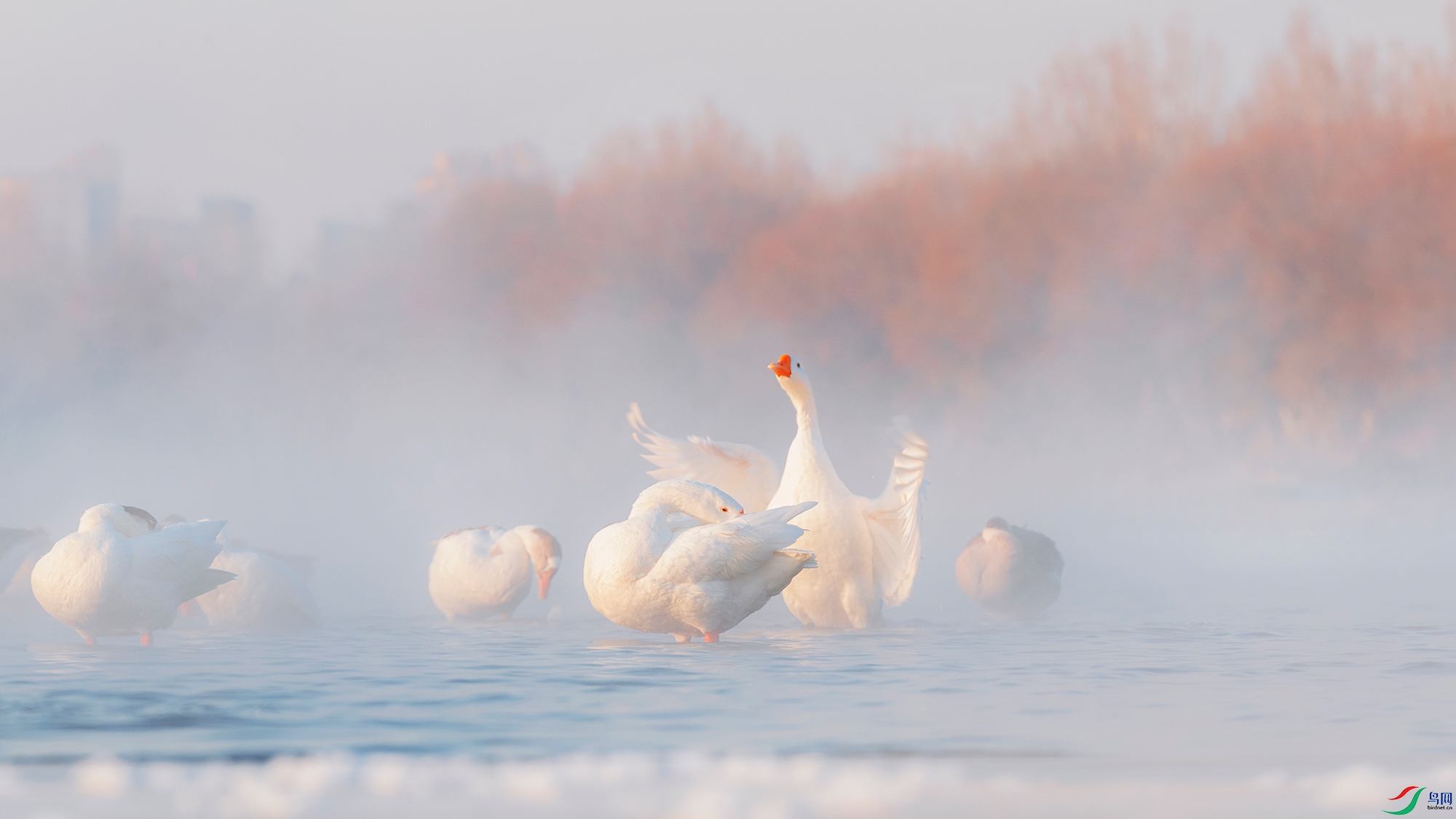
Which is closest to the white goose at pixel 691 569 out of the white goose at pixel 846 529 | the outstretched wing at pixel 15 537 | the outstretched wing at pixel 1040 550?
the white goose at pixel 846 529

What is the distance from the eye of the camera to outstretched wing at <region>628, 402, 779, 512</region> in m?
11.1

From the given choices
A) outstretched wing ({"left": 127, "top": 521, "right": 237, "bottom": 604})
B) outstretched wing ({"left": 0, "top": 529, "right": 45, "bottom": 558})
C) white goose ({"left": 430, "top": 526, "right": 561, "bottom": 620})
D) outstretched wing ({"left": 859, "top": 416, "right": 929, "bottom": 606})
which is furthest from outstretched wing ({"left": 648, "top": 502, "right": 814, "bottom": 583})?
outstretched wing ({"left": 0, "top": 529, "right": 45, "bottom": 558})

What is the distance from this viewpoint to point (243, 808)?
4.54 meters

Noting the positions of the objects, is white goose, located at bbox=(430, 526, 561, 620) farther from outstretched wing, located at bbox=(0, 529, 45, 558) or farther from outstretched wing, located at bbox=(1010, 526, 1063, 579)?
outstretched wing, located at bbox=(1010, 526, 1063, 579)

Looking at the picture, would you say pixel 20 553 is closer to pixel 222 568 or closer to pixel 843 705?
pixel 222 568

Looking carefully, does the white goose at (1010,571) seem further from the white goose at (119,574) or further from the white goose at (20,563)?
the white goose at (20,563)

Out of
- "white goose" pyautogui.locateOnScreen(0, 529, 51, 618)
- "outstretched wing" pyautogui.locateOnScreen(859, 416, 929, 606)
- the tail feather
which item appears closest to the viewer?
the tail feather

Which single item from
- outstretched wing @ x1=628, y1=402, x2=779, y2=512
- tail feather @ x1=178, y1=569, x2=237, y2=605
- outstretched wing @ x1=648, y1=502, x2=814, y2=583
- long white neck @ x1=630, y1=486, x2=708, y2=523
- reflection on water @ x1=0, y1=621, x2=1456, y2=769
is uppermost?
outstretched wing @ x1=628, y1=402, x2=779, y2=512

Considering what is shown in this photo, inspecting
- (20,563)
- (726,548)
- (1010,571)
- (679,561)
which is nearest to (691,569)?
(679,561)

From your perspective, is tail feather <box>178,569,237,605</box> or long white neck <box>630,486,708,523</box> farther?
long white neck <box>630,486,708,523</box>

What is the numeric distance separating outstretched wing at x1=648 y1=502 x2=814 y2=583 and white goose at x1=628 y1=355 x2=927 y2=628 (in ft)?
3.71

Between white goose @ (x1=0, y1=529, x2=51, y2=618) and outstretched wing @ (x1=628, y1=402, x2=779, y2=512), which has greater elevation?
outstretched wing @ (x1=628, y1=402, x2=779, y2=512)

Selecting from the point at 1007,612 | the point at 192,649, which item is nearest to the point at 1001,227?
the point at 1007,612

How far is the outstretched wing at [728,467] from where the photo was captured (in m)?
11.1
